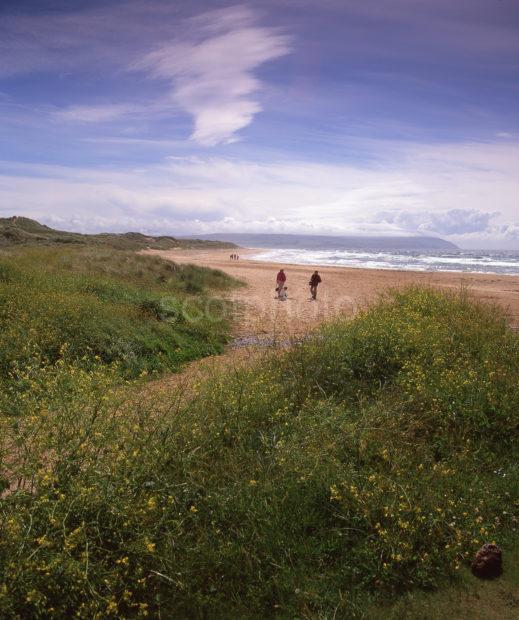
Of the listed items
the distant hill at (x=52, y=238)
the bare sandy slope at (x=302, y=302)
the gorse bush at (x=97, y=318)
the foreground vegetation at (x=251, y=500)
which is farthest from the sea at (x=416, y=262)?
the foreground vegetation at (x=251, y=500)

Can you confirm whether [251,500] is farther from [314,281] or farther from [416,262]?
[416,262]

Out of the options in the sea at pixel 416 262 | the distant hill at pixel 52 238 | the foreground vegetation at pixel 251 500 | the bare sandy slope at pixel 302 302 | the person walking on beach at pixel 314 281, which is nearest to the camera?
the foreground vegetation at pixel 251 500

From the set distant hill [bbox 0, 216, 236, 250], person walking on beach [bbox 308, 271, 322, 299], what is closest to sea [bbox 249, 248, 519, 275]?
distant hill [bbox 0, 216, 236, 250]

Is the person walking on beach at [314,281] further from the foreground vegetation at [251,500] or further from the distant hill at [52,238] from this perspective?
the distant hill at [52,238]

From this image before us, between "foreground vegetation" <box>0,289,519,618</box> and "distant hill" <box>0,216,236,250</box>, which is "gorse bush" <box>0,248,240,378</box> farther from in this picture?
"distant hill" <box>0,216,236,250</box>

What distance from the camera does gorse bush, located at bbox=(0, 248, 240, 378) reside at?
352 inches

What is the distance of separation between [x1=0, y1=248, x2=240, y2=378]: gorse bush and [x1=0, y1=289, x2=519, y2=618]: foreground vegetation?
2.09 metres

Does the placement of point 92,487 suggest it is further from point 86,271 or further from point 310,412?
point 86,271

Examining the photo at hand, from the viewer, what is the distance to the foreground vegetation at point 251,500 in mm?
3459

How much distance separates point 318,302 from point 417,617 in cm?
1652

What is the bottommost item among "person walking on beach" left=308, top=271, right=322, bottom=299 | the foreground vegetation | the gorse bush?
the foreground vegetation

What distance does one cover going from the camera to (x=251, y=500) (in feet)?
13.6

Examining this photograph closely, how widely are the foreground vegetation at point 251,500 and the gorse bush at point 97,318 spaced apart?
2094 millimetres

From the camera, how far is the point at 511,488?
468 cm
